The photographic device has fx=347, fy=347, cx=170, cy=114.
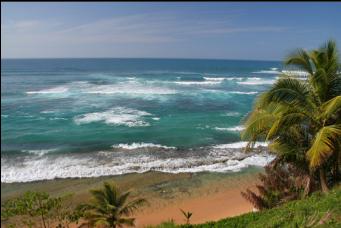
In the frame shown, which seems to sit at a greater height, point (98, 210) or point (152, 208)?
point (98, 210)

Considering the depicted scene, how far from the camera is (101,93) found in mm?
53656

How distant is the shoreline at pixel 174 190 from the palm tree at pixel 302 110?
24.1 ft

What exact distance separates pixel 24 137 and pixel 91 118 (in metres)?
7.58

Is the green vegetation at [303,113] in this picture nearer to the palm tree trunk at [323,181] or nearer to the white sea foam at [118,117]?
the palm tree trunk at [323,181]

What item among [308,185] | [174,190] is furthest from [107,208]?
→ [174,190]

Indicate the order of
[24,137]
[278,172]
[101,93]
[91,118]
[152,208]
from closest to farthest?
[278,172]
[152,208]
[24,137]
[91,118]
[101,93]

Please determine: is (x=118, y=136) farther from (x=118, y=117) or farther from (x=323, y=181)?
(x=323, y=181)

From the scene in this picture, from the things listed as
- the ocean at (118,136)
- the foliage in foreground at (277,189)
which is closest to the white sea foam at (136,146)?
the ocean at (118,136)

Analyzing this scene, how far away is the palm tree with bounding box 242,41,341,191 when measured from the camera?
8773mm

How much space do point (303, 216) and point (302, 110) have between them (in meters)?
2.67

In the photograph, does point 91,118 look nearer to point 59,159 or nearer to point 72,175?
point 59,159

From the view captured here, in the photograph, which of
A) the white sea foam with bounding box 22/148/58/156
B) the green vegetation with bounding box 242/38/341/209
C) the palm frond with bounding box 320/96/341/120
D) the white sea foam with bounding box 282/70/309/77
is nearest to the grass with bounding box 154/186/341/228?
the green vegetation with bounding box 242/38/341/209

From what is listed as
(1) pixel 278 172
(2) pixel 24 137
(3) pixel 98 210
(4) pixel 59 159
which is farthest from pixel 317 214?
(2) pixel 24 137

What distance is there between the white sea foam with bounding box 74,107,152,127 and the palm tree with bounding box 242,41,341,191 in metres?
24.0
